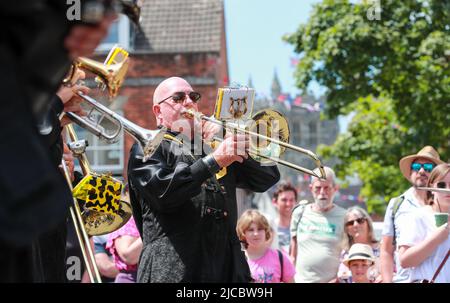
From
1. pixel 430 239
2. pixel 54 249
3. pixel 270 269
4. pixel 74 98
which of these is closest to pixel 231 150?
pixel 74 98

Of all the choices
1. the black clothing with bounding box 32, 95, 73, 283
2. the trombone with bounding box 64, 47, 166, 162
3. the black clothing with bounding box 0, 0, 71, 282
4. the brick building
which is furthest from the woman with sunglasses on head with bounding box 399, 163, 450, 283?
the brick building

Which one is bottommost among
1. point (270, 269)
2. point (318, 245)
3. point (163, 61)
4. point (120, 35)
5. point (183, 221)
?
point (270, 269)

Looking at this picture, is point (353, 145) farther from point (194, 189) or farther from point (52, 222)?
point (52, 222)

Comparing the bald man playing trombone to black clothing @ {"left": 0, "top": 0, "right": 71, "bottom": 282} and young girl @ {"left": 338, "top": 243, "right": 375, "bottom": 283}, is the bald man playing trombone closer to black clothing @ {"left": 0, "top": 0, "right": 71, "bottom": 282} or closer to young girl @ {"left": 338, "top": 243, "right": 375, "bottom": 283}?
black clothing @ {"left": 0, "top": 0, "right": 71, "bottom": 282}

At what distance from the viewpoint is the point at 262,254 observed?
663 cm

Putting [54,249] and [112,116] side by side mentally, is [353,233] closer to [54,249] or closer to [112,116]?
[112,116]

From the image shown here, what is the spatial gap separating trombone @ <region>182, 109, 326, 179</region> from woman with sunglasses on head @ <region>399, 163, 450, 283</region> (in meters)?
1.24

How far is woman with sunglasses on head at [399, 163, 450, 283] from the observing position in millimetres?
5500

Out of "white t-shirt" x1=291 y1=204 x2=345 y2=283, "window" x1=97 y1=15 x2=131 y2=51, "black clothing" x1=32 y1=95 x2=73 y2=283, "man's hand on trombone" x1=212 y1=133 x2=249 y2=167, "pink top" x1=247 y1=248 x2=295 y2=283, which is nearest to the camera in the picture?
"black clothing" x1=32 y1=95 x2=73 y2=283

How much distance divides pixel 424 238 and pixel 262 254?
1450 millimetres

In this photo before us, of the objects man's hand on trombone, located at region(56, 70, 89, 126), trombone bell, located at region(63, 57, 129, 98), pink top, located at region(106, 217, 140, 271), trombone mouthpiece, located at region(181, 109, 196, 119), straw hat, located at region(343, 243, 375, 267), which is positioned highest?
trombone bell, located at region(63, 57, 129, 98)

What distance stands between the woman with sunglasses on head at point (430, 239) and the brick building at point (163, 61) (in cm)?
1110

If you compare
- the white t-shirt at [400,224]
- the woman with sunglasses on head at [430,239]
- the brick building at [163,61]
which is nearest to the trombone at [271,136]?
the woman with sunglasses on head at [430,239]
